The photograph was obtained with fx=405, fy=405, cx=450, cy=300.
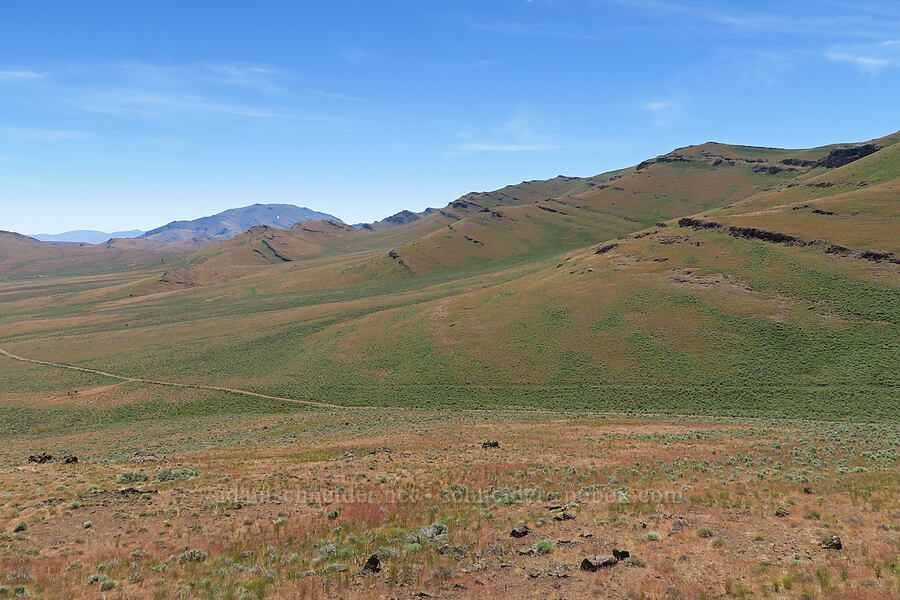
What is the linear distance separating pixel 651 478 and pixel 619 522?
7.48 m

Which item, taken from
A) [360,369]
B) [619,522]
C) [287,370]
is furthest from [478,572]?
[287,370]

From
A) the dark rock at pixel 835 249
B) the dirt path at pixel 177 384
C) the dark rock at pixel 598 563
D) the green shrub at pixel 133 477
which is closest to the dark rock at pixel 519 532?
the dark rock at pixel 598 563

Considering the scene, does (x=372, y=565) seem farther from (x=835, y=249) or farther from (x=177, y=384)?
(x=835, y=249)

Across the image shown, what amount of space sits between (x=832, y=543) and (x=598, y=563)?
7459 mm

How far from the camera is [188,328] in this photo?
11931 centimetres

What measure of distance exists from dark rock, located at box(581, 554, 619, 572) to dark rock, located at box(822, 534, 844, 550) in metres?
6.67

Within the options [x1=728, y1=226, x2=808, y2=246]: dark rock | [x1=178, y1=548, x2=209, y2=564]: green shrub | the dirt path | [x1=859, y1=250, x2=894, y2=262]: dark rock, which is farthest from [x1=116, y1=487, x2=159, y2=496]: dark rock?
[x1=728, y1=226, x2=808, y2=246]: dark rock

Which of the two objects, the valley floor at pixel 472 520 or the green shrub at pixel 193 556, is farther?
the green shrub at pixel 193 556

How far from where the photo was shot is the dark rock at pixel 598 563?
12500 millimetres

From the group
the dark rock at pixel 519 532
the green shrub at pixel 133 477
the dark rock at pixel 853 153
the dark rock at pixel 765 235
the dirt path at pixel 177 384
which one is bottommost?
the dirt path at pixel 177 384

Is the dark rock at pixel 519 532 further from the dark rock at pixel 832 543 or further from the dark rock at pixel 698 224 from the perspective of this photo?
the dark rock at pixel 698 224

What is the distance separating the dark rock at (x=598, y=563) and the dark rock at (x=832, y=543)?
6673 millimetres

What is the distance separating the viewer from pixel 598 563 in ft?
41.1

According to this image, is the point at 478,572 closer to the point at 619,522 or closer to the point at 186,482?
the point at 619,522
